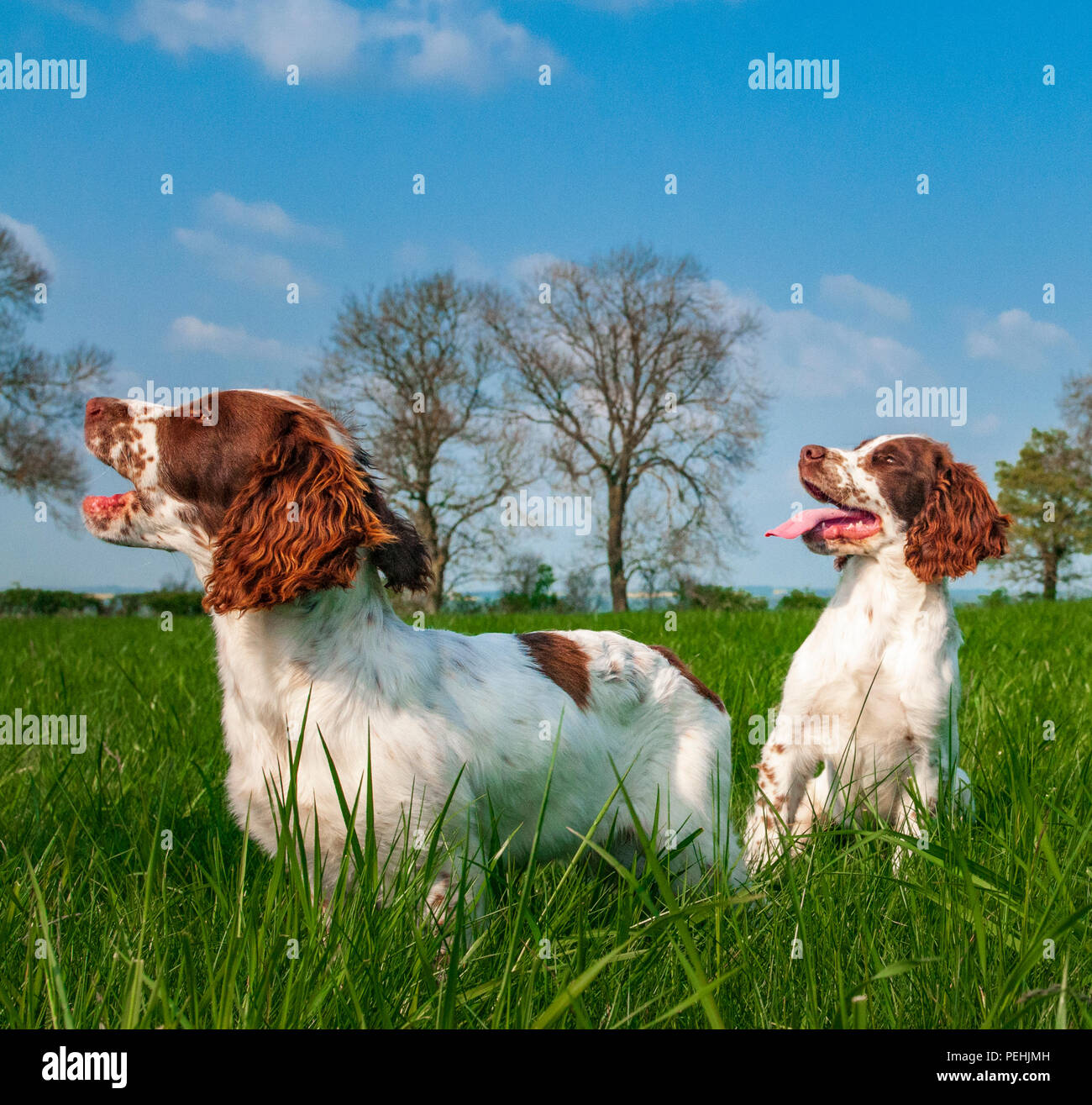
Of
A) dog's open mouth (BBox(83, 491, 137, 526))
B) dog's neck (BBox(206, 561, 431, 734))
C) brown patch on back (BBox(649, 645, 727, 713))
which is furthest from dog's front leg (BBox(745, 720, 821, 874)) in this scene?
dog's open mouth (BBox(83, 491, 137, 526))

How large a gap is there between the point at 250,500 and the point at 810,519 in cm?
275

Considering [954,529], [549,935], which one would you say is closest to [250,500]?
[549,935]

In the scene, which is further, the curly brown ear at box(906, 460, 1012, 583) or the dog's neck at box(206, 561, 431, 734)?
the curly brown ear at box(906, 460, 1012, 583)

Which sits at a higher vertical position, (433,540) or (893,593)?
(433,540)

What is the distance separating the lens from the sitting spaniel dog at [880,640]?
13.8 ft

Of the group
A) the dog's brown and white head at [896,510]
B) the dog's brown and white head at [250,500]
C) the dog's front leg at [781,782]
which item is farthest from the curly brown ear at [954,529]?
the dog's brown and white head at [250,500]

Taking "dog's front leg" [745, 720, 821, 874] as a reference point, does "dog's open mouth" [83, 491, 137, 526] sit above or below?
above

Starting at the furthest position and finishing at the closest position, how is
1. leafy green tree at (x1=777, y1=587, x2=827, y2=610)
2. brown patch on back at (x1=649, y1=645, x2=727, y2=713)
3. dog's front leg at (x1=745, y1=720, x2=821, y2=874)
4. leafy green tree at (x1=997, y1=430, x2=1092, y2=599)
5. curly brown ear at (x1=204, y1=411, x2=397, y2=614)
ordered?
leafy green tree at (x1=997, y1=430, x2=1092, y2=599), leafy green tree at (x1=777, y1=587, x2=827, y2=610), dog's front leg at (x1=745, y1=720, x2=821, y2=874), brown patch on back at (x1=649, y1=645, x2=727, y2=713), curly brown ear at (x1=204, y1=411, x2=397, y2=614)

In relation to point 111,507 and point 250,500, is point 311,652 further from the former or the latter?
point 111,507

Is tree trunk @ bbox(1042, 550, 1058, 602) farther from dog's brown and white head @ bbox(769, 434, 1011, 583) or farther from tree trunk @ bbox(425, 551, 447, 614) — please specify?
dog's brown and white head @ bbox(769, 434, 1011, 583)

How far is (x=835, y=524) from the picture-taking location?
450cm

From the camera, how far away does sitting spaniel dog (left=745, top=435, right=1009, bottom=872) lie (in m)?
4.20

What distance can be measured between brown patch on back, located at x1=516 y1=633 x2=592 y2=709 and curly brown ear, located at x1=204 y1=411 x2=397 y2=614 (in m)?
0.90
